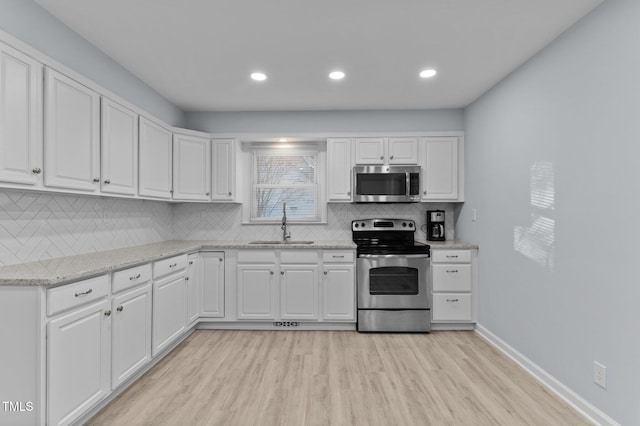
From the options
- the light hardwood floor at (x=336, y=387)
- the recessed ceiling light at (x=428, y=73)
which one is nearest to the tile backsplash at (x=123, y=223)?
the light hardwood floor at (x=336, y=387)

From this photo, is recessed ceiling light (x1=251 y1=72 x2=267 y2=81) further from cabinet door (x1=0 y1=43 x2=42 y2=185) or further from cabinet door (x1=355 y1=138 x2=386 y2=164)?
cabinet door (x1=0 y1=43 x2=42 y2=185)

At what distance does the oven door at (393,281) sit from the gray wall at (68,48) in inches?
107

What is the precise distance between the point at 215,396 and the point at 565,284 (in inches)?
98.2

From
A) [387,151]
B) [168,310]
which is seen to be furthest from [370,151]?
[168,310]

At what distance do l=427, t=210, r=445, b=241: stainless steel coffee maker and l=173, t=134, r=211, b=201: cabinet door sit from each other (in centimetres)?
264

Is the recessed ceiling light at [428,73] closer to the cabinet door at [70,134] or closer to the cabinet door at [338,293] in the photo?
the cabinet door at [338,293]

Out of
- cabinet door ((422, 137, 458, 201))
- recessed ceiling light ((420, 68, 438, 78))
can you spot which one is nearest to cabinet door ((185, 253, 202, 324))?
cabinet door ((422, 137, 458, 201))

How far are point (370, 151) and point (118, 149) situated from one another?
100 inches

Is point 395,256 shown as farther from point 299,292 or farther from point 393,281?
point 299,292

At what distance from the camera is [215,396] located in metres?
2.33

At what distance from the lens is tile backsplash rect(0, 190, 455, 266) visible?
85.7 inches

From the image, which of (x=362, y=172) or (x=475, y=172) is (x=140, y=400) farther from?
(x=475, y=172)

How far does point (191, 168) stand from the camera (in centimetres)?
385

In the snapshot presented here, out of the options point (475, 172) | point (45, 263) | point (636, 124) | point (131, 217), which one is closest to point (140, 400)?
point (45, 263)
